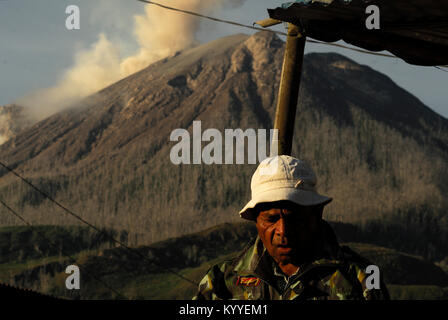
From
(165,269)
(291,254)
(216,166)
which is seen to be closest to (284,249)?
(291,254)

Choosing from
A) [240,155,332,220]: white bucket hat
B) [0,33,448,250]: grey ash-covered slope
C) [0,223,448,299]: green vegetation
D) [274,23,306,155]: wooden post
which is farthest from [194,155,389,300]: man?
[0,33,448,250]: grey ash-covered slope

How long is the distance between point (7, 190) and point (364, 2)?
141m

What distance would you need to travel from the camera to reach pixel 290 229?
3119mm

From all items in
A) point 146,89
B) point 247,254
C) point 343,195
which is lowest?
point 247,254

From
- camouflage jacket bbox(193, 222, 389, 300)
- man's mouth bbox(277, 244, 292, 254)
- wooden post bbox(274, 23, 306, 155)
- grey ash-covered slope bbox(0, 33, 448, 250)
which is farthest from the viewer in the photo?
grey ash-covered slope bbox(0, 33, 448, 250)

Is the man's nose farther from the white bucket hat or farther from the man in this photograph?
the white bucket hat

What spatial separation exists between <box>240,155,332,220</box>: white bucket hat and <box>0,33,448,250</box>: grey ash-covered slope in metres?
112

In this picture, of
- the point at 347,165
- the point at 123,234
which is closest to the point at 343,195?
the point at 347,165

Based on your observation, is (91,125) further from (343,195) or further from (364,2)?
(364,2)

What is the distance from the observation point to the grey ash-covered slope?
12431 cm

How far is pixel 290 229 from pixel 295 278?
24cm

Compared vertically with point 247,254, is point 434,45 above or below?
above

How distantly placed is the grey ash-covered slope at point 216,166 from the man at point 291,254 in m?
112

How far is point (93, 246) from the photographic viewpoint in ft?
370
